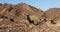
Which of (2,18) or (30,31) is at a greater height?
(2,18)

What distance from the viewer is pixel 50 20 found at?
101ft

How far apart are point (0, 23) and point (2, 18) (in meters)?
1.15

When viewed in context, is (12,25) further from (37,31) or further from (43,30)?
(43,30)

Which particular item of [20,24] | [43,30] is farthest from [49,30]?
[20,24]

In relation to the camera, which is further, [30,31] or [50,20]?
[50,20]

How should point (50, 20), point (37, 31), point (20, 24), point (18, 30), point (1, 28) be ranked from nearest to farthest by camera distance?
point (1, 28), point (18, 30), point (20, 24), point (37, 31), point (50, 20)

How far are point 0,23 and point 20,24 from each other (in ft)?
9.39

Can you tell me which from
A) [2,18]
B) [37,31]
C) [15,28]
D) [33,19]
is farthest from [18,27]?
[33,19]

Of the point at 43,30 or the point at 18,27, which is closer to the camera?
the point at 18,27

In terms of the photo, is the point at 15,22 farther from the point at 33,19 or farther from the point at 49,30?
the point at 49,30

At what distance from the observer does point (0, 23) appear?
63.1 ft

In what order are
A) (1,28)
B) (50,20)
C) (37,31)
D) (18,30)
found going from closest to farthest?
(1,28)
(18,30)
(37,31)
(50,20)

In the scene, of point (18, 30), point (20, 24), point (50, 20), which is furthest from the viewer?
point (50, 20)

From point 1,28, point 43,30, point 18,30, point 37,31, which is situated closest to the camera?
point 1,28
